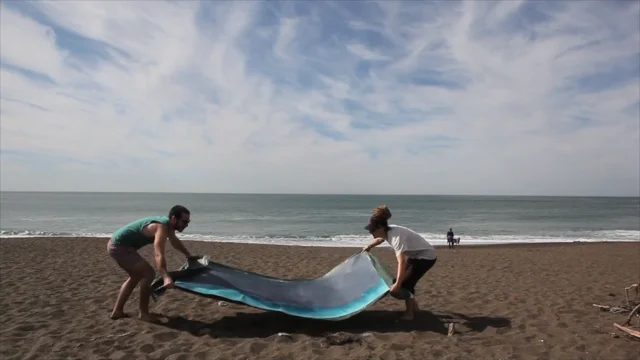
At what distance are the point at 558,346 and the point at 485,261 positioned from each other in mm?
8356

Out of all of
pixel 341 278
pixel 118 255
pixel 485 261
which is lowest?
pixel 485 261

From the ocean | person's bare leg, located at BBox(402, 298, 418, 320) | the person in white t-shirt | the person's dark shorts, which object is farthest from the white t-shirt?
the ocean

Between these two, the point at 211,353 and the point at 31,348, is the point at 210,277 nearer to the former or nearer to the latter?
the point at 211,353

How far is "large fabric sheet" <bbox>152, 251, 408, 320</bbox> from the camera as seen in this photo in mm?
4707

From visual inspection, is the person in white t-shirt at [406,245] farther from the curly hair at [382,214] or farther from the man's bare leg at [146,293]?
the man's bare leg at [146,293]

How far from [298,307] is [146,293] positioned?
1720mm

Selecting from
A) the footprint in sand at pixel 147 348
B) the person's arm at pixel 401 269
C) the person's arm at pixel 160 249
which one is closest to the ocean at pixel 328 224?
the person's arm at pixel 401 269

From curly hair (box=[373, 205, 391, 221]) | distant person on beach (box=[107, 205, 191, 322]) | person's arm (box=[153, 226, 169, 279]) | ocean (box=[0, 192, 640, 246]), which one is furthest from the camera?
ocean (box=[0, 192, 640, 246])

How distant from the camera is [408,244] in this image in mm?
5039

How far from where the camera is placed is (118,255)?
4660 mm

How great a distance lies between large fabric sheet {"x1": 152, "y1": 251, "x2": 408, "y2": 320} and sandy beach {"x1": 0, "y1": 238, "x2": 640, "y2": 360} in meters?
0.22

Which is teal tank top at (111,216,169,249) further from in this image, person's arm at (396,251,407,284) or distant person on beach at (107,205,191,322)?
person's arm at (396,251,407,284)

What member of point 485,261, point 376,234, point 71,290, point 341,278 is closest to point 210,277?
point 341,278

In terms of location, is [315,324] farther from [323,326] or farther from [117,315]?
[117,315]
